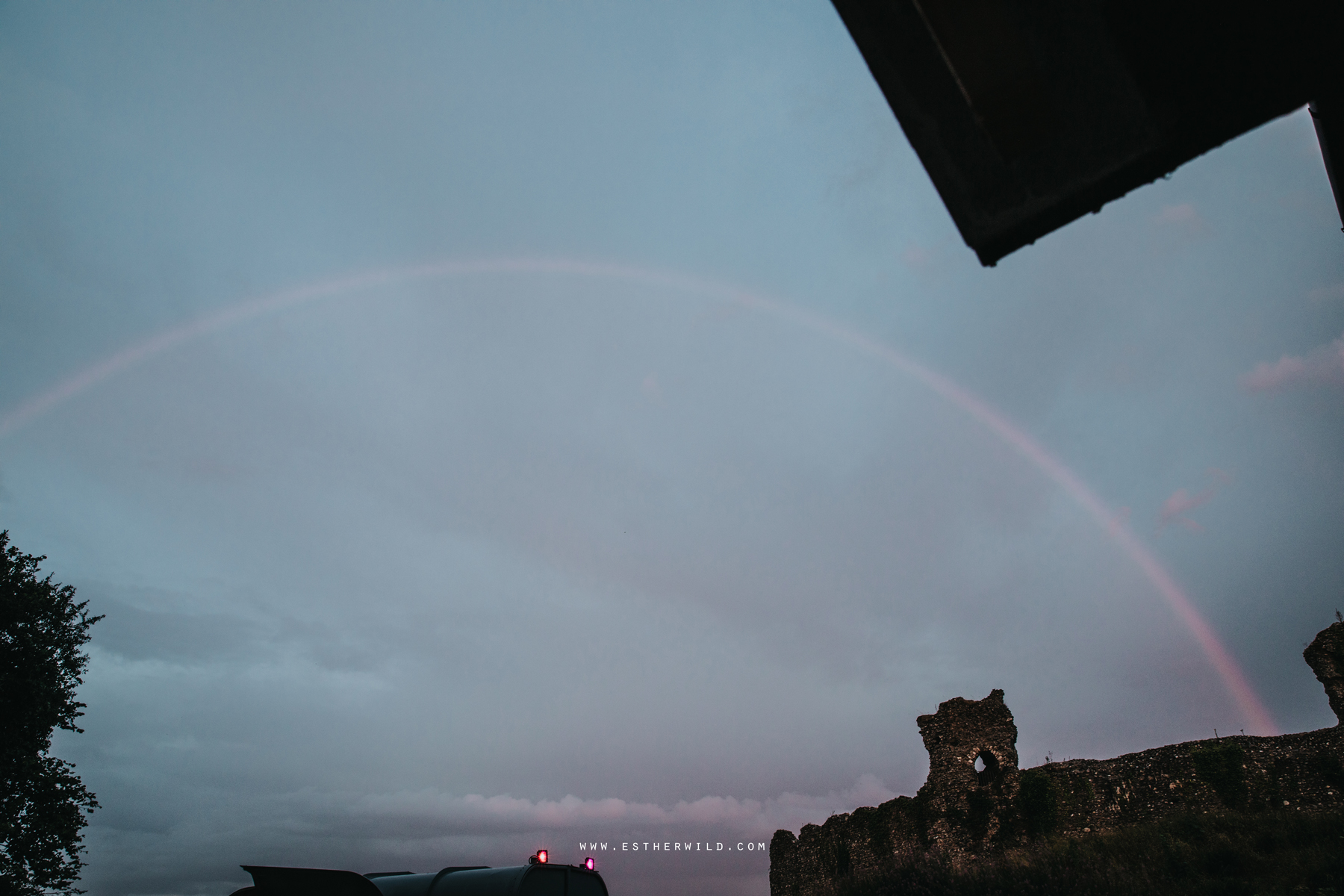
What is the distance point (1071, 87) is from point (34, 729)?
2717 cm

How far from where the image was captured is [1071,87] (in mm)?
2521

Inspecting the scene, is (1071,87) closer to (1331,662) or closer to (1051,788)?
(1331,662)

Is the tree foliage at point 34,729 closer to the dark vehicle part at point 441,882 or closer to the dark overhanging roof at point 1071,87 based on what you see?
the dark vehicle part at point 441,882

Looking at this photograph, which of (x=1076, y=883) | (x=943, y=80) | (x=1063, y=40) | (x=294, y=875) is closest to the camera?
(x=1063, y=40)

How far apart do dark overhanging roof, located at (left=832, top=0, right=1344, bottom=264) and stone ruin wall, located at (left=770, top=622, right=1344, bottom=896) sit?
15077mm

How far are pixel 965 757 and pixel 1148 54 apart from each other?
89.3 ft

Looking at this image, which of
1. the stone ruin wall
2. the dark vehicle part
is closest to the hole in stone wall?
the stone ruin wall

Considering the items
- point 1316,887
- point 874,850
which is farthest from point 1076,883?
point 874,850

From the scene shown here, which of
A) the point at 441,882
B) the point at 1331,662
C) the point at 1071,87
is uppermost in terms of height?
the point at 1071,87

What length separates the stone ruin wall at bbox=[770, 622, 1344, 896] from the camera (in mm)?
17016

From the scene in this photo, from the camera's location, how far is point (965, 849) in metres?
22.8

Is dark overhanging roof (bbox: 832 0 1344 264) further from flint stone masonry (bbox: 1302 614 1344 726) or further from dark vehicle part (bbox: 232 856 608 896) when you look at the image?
flint stone masonry (bbox: 1302 614 1344 726)

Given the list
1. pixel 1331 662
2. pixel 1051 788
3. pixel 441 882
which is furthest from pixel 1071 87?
pixel 1051 788

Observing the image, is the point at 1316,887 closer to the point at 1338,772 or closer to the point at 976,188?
the point at 1338,772
